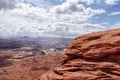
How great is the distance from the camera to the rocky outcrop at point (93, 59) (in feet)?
90.3

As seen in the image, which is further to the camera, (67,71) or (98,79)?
(67,71)

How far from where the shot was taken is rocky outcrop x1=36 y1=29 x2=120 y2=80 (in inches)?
1084

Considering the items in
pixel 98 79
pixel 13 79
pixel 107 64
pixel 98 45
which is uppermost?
pixel 98 45

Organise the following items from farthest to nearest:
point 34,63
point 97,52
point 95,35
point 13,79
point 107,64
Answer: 1. point 34,63
2. point 13,79
3. point 95,35
4. point 97,52
5. point 107,64

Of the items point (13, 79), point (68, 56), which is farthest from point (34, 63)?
point (68, 56)

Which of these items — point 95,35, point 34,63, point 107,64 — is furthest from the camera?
point 34,63

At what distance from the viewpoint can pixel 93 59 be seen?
30500 mm

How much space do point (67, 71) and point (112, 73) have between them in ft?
23.0

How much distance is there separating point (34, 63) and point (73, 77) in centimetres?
16244

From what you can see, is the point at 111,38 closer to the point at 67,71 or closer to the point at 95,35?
the point at 95,35

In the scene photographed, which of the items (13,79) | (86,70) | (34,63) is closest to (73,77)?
(86,70)

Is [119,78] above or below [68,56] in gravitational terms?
below

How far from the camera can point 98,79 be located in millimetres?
26984

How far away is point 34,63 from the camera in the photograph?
189 meters
